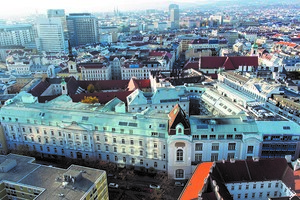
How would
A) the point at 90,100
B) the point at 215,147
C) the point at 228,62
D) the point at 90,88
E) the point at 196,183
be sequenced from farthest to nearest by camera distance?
the point at 228,62, the point at 90,88, the point at 90,100, the point at 215,147, the point at 196,183

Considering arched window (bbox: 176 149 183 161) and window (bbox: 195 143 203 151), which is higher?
window (bbox: 195 143 203 151)

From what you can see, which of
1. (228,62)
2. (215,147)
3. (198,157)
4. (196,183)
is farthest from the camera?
(228,62)

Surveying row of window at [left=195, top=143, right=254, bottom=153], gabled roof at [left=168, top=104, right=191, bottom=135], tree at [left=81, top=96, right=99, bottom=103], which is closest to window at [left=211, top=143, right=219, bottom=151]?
row of window at [left=195, top=143, right=254, bottom=153]

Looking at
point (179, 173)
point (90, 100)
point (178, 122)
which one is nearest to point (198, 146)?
point (178, 122)

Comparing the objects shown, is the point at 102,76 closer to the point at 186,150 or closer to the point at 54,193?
the point at 186,150

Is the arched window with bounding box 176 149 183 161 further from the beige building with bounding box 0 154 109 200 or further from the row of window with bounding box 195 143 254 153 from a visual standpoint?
the beige building with bounding box 0 154 109 200

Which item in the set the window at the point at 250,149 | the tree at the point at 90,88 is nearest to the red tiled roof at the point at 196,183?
the window at the point at 250,149

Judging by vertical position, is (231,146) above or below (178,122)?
below

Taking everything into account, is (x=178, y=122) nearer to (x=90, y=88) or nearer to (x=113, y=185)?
(x=113, y=185)

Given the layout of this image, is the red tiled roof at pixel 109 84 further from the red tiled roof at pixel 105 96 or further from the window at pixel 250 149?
the window at pixel 250 149

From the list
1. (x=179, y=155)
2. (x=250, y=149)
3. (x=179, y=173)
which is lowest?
(x=179, y=173)
